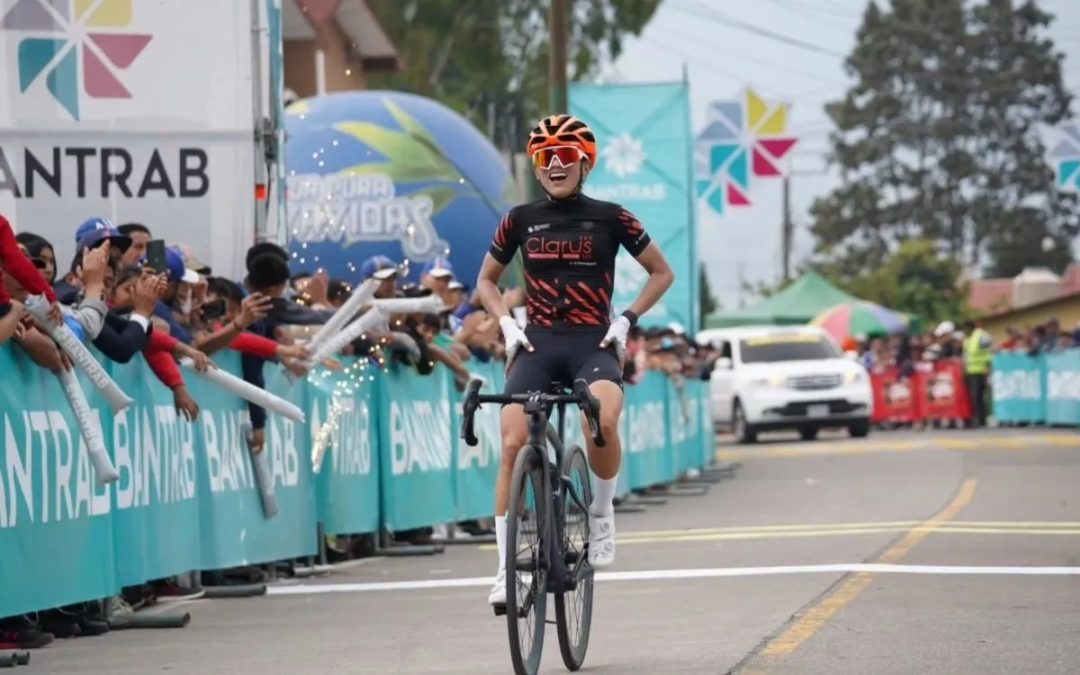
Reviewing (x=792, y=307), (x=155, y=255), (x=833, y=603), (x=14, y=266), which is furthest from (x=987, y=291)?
(x=14, y=266)

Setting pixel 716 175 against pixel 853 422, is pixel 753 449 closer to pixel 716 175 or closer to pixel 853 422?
pixel 853 422

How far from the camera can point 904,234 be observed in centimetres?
10844

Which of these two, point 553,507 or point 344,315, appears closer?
point 553,507

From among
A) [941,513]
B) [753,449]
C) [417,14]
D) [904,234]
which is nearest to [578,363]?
[941,513]

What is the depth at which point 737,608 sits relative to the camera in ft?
38.0


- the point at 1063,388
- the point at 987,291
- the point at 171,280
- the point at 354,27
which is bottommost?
the point at 1063,388

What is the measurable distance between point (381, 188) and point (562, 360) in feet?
55.2

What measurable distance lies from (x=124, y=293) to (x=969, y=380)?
33.6m

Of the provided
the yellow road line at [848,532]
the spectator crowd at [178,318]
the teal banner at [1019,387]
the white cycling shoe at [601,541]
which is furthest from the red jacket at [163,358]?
the teal banner at [1019,387]

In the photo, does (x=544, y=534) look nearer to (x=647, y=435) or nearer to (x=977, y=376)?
(x=647, y=435)

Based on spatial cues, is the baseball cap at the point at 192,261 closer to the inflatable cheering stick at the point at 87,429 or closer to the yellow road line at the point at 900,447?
the inflatable cheering stick at the point at 87,429

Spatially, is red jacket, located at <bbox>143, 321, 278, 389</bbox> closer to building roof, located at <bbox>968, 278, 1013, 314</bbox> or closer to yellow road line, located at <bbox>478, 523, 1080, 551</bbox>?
yellow road line, located at <bbox>478, 523, 1080, 551</bbox>

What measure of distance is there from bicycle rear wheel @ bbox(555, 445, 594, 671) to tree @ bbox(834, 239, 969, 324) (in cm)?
7698

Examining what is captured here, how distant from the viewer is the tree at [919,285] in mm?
86938
